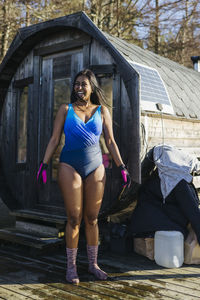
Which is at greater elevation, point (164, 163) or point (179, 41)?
point (179, 41)

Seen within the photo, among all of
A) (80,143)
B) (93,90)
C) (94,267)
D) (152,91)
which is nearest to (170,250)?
(94,267)

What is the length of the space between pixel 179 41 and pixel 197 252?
1488 centimetres

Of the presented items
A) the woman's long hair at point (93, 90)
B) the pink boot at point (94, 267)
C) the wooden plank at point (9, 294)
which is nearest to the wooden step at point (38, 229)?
the pink boot at point (94, 267)

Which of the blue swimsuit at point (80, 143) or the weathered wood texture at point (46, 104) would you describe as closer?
the blue swimsuit at point (80, 143)

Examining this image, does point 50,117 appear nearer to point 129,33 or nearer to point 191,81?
point 191,81

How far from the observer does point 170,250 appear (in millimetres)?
4441

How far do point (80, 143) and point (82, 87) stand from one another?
0.67 m

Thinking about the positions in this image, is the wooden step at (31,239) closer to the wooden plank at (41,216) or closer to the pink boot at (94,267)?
the wooden plank at (41,216)

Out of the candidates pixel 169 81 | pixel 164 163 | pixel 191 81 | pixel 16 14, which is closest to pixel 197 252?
pixel 164 163

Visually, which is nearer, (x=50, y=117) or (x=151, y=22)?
(x=50, y=117)

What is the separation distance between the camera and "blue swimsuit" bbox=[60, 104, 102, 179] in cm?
Result: 391

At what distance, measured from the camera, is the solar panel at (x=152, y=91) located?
5.13 meters

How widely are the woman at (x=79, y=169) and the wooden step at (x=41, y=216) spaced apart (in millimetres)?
1497

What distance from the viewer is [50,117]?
6.35 m
